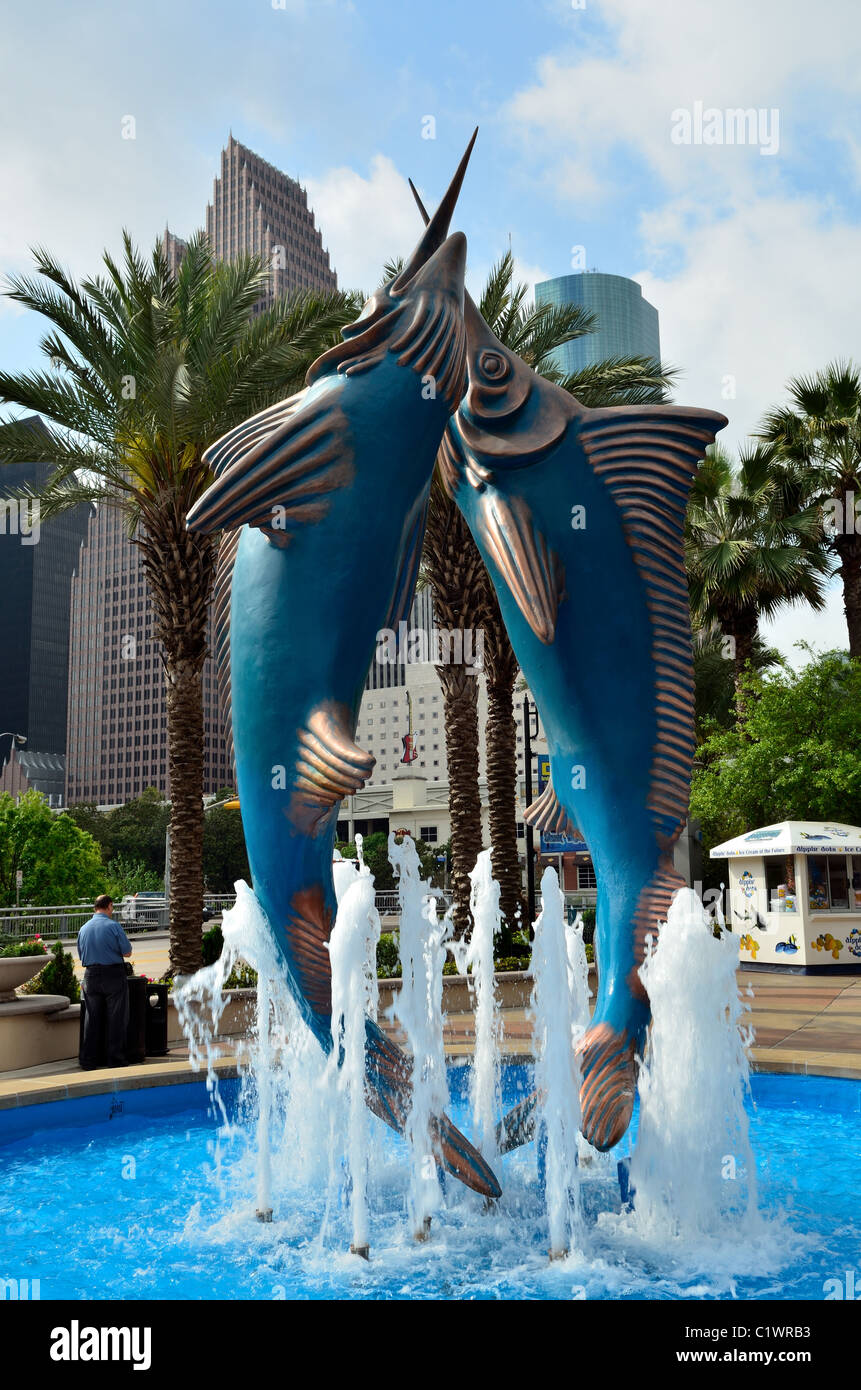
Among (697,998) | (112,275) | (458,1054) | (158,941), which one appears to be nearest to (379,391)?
(697,998)

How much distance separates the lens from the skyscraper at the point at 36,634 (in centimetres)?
10531

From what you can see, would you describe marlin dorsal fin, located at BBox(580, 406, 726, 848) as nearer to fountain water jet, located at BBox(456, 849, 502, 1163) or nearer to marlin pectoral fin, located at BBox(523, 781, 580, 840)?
marlin pectoral fin, located at BBox(523, 781, 580, 840)

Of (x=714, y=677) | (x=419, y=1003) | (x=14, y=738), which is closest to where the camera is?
(x=419, y=1003)

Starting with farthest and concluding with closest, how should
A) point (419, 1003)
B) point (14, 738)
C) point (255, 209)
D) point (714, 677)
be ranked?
point (255, 209), point (14, 738), point (714, 677), point (419, 1003)

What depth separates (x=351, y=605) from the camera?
427 cm

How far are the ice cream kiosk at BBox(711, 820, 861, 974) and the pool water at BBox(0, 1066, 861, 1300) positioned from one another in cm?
1082

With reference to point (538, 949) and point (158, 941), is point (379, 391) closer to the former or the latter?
point (538, 949)

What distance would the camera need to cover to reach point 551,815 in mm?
5781

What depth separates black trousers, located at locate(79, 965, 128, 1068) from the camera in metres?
8.70

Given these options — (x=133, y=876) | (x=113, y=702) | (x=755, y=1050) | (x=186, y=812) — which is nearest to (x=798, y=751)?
(x=755, y=1050)

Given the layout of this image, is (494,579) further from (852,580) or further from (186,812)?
(852,580)

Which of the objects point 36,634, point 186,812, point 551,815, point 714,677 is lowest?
point 551,815

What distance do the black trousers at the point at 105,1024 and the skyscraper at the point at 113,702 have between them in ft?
276

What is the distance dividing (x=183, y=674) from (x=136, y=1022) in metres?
4.72
